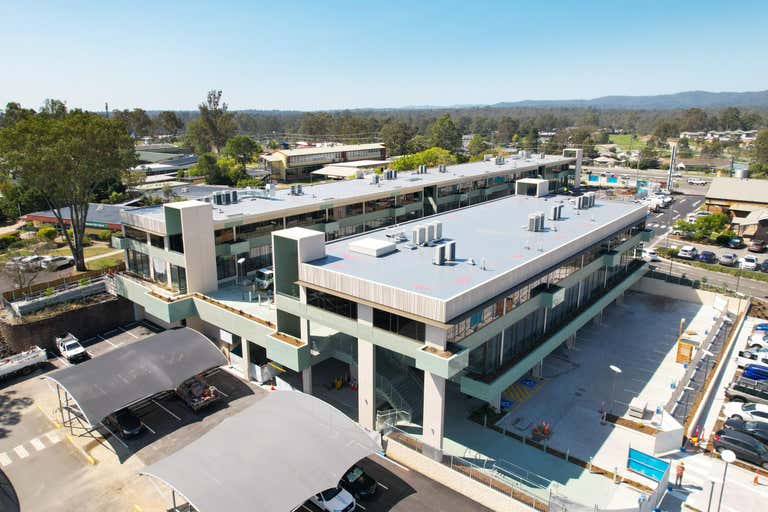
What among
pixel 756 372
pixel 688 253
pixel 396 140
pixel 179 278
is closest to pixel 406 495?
pixel 179 278

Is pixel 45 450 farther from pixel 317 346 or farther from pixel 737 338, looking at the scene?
pixel 737 338

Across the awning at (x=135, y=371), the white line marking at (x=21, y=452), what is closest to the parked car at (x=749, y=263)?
the awning at (x=135, y=371)

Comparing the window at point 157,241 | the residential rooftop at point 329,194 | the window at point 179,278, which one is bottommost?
the window at point 179,278

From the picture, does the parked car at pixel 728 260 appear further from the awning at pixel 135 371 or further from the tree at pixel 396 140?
the tree at pixel 396 140

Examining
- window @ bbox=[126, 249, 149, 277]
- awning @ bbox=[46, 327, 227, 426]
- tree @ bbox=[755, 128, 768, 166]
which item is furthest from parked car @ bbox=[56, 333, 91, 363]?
tree @ bbox=[755, 128, 768, 166]

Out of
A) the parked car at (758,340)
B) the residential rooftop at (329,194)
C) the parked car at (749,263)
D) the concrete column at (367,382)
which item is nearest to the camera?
the concrete column at (367,382)

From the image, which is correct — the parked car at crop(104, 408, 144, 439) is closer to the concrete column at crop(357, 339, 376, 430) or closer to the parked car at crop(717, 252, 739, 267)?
the concrete column at crop(357, 339, 376, 430)
